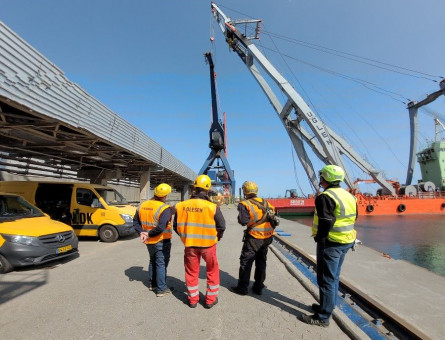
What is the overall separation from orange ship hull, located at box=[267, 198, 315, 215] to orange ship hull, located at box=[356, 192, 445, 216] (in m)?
5.94

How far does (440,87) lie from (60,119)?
3865 cm

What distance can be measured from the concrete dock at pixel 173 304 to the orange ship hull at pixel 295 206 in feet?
80.9

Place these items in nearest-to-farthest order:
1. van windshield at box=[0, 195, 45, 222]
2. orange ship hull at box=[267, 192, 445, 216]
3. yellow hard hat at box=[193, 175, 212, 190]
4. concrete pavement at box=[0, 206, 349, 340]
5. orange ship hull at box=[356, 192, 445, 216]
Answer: concrete pavement at box=[0, 206, 349, 340] < yellow hard hat at box=[193, 175, 212, 190] < van windshield at box=[0, 195, 45, 222] < orange ship hull at box=[267, 192, 445, 216] < orange ship hull at box=[356, 192, 445, 216]

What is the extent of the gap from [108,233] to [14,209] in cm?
324

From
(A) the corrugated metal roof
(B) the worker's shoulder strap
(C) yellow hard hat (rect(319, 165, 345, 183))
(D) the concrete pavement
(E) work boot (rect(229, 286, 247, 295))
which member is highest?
(A) the corrugated metal roof

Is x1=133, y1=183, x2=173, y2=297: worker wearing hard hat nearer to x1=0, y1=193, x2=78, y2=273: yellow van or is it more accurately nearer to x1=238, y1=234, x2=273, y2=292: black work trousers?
x1=238, y1=234, x2=273, y2=292: black work trousers

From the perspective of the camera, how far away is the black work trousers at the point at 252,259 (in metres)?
4.19

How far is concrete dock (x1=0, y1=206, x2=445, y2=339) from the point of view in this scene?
3.12 metres

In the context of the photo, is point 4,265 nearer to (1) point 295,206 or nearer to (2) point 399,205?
(1) point 295,206

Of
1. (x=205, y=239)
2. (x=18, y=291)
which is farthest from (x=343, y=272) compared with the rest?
(x=18, y=291)

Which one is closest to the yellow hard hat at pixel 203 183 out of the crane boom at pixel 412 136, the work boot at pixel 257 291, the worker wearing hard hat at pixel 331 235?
the worker wearing hard hat at pixel 331 235

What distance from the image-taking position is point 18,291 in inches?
175

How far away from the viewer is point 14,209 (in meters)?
6.57

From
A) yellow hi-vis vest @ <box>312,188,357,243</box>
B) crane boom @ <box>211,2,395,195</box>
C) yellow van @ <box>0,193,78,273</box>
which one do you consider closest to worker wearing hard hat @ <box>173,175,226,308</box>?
yellow hi-vis vest @ <box>312,188,357,243</box>
